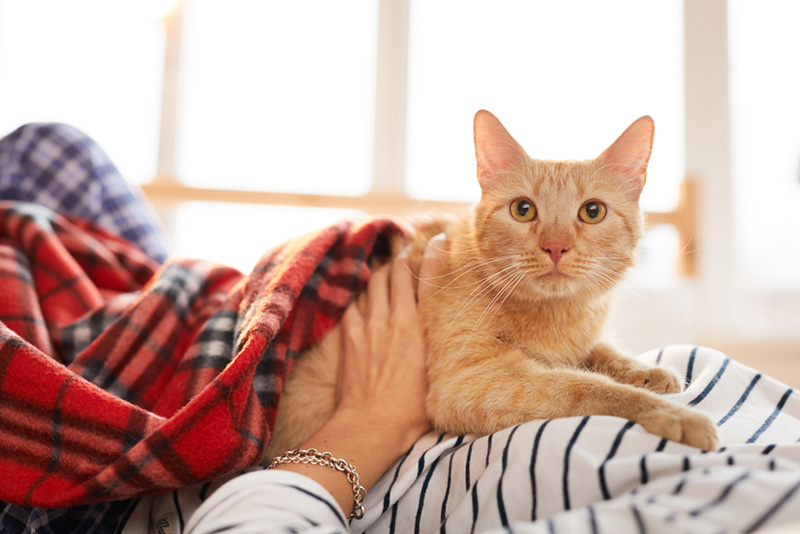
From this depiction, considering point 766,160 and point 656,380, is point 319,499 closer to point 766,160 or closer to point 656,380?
point 656,380

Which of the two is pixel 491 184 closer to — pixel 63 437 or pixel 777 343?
pixel 63 437

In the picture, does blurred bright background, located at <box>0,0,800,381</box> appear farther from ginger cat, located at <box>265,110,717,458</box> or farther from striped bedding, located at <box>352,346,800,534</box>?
striped bedding, located at <box>352,346,800,534</box>

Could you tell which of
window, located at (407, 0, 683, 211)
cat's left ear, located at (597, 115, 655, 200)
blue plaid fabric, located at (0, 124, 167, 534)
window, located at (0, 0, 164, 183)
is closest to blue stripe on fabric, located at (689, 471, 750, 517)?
cat's left ear, located at (597, 115, 655, 200)

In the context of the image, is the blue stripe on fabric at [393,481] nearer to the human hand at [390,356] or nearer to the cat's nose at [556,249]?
Result: the human hand at [390,356]

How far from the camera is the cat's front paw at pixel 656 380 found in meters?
0.75

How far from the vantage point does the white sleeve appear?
51 cm

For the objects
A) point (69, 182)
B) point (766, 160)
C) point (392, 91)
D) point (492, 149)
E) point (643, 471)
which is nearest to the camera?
point (643, 471)

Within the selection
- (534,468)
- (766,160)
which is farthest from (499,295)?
(766,160)

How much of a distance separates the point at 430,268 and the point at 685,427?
496 mm

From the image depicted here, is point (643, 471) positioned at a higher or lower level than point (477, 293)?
lower

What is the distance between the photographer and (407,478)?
2.31 ft

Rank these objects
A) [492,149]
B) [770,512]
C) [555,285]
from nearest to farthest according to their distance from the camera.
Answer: [770,512] < [555,285] < [492,149]

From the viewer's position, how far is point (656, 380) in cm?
77

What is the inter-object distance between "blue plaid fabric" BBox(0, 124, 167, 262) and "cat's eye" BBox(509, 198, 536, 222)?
2.95ft
